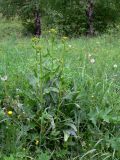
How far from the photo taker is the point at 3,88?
4.18m

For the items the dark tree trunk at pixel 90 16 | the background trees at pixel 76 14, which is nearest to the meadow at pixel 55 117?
the dark tree trunk at pixel 90 16

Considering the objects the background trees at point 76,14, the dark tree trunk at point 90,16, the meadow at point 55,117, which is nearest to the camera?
the meadow at point 55,117

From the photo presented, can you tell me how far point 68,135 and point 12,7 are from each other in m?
21.1

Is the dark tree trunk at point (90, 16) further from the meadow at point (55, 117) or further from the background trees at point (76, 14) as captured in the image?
the meadow at point (55, 117)

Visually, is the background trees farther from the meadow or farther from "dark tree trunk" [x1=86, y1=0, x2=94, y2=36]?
the meadow

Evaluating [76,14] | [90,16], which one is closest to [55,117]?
[90,16]

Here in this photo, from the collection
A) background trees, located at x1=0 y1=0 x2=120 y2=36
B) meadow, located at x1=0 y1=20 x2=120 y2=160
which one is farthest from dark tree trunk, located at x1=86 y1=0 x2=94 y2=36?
meadow, located at x1=0 y1=20 x2=120 y2=160

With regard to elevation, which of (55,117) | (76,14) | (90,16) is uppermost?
(55,117)

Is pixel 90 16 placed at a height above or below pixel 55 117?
below

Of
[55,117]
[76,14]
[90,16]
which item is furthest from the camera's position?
[76,14]

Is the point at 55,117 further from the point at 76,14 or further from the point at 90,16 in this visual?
the point at 76,14

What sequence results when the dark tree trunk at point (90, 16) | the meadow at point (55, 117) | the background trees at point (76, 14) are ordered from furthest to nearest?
the background trees at point (76, 14) < the dark tree trunk at point (90, 16) < the meadow at point (55, 117)

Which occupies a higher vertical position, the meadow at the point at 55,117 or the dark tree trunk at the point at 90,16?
the meadow at the point at 55,117

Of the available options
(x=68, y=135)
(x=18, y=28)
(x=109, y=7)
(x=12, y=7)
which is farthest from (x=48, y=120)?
(x=18, y=28)
